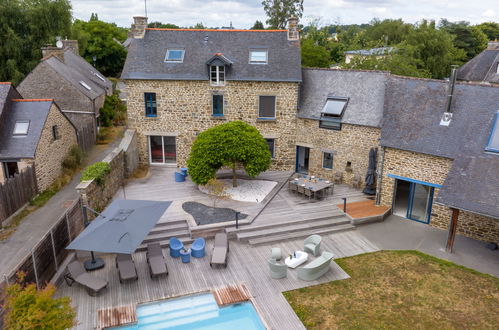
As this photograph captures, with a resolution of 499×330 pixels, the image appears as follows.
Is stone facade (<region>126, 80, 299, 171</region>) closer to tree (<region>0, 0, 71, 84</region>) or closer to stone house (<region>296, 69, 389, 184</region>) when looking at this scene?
stone house (<region>296, 69, 389, 184</region>)

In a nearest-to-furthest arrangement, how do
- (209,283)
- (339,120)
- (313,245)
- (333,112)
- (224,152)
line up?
(209,283) → (313,245) → (224,152) → (339,120) → (333,112)

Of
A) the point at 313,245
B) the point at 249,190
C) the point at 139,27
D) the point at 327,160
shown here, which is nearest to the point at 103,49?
the point at 139,27

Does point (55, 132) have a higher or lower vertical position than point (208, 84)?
lower

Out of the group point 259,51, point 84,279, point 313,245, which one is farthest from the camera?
point 259,51

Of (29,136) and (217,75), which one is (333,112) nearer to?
(217,75)

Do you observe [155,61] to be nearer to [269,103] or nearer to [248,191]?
[269,103]

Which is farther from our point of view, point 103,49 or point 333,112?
point 103,49

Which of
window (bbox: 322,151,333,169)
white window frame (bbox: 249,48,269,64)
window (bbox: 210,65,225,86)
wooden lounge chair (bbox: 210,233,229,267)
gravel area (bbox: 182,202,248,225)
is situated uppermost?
white window frame (bbox: 249,48,269,64)

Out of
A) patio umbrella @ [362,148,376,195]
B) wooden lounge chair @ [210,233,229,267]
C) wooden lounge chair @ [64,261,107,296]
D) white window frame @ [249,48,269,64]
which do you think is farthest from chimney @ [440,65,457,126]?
wooden lounge chair @ [64,261,107,296]
